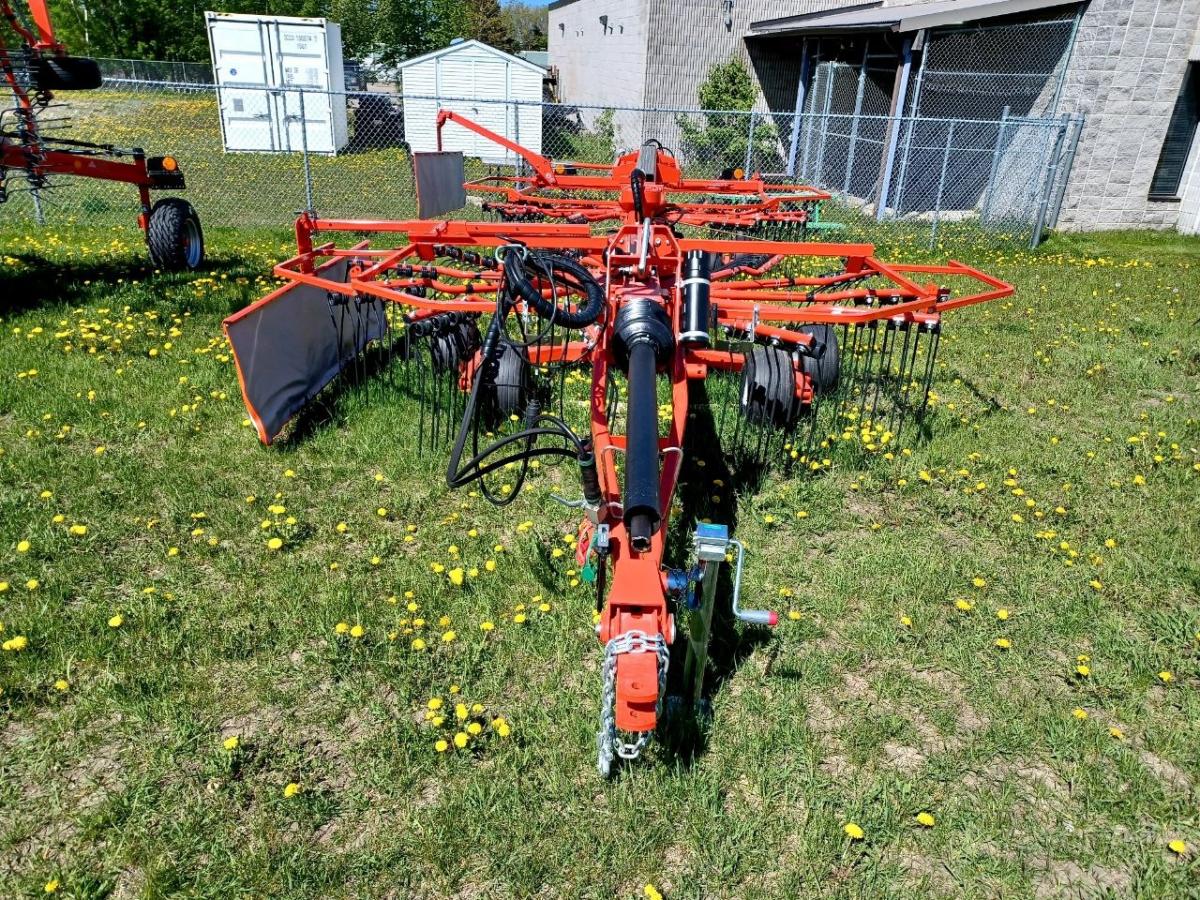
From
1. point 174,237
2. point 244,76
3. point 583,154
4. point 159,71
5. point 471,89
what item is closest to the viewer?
point 174,237

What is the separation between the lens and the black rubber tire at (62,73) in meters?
7.75

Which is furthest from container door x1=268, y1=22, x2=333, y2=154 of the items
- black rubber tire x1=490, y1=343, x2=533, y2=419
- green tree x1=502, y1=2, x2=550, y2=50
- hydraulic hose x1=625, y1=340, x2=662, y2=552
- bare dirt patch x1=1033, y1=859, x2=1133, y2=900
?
green tree x1=502, y1=2, x2=550, y2=50

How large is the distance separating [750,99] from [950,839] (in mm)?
19451

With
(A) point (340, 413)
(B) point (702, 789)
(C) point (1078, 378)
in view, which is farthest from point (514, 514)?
(C) point (1078, 378)

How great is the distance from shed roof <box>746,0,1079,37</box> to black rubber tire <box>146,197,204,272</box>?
10751mm

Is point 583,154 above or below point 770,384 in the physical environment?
above

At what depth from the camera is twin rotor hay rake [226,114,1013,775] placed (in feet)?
9.03

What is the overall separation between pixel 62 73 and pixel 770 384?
7.09 m

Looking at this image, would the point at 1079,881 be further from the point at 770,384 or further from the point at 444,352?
the point at 444,352

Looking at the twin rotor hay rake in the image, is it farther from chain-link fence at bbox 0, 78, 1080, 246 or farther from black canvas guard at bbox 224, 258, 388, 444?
chain-link fence at bbox 0, 78, 1080, 246

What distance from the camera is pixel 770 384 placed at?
523 centimetres

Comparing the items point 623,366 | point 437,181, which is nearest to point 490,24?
point 437,181

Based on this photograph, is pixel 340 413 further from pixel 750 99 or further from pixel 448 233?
pixel 750 99

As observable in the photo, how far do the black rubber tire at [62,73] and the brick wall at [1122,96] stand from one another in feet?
43.6
